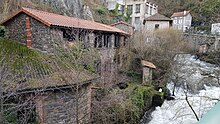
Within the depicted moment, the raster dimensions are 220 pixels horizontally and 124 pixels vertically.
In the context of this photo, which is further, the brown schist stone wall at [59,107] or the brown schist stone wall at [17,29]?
the brown schist stone wall at [17,29]

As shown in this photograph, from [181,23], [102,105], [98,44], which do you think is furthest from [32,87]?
[181,23]

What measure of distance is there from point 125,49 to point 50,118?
1347 centimetres

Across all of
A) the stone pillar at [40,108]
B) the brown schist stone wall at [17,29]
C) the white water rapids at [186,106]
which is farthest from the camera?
the white water rapids at [186,106]

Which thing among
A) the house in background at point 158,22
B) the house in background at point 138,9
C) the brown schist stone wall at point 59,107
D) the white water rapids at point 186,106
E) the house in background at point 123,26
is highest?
the house in background at point 138,9

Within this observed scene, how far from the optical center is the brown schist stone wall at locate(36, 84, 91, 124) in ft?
35.1

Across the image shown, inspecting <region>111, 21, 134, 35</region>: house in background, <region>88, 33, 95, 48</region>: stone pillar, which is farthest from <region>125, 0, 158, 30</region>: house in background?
<region>88, 33, 95, 48</region>: stone pillar

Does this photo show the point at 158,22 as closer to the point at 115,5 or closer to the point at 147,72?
the point at 115,5

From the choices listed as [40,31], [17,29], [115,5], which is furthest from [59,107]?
[115,5]

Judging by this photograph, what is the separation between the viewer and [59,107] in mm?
11352

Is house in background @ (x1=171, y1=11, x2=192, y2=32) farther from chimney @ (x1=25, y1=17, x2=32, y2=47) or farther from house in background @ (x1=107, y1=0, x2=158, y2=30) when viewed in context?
chimney @ (x1=25, y1=17, x2=32, y2=47)

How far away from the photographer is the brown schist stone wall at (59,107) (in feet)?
35.1

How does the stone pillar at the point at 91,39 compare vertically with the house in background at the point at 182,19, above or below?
below

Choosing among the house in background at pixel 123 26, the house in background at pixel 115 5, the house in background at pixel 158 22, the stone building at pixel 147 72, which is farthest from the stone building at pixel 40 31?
the house in background at pixel 115 5

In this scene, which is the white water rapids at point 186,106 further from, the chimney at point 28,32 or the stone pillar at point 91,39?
the chimney at point 28,32
